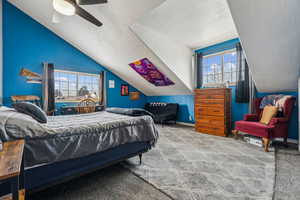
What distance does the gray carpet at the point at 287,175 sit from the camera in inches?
51.0

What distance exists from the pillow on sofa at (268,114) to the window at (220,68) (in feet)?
3.63

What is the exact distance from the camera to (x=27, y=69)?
3.62m

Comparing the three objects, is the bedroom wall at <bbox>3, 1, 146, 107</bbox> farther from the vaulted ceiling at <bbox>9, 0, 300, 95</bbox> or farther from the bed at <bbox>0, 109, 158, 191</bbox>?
the bed at <bbox>0, 109, 158, 191</bbox>

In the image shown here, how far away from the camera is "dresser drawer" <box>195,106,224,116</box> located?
3.26m

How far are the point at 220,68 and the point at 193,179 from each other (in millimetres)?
3329

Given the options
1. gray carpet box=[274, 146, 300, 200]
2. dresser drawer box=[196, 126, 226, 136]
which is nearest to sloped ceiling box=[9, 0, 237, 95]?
dresser drawer box=[196, 126, 226, 136]

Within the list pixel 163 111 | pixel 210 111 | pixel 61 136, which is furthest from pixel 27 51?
pixel 210 111

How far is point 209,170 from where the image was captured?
69.0 inches

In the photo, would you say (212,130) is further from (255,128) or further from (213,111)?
(255,128)

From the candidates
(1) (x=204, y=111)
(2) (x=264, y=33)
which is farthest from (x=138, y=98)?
(2) (x=264, y=33)

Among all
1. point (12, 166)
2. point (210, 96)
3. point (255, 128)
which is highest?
point (210, 96)

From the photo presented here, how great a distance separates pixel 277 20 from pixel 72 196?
10.9 feet

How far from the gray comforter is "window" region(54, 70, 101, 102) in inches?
132

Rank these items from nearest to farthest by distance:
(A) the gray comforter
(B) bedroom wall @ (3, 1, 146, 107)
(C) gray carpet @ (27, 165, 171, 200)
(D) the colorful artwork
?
(A) the gray comforter → (C) gray carpet @ (27, 165, 171, 200) → (B) bedroom wall @ (3, 1, 146, 107) → (D) the colorful artwork
